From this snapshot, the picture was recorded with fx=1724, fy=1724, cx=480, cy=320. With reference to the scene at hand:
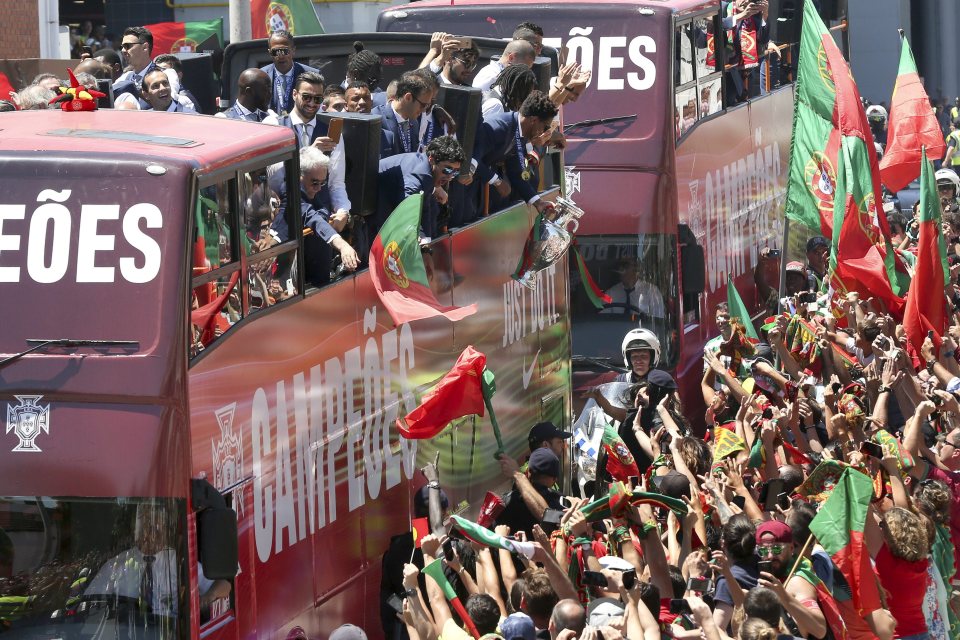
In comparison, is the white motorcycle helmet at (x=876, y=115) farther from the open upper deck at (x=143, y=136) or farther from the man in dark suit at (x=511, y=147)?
the open upper deck at (x=143, y=136)

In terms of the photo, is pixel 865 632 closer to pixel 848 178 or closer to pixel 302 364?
pixel 302 364

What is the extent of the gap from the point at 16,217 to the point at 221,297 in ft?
2.80

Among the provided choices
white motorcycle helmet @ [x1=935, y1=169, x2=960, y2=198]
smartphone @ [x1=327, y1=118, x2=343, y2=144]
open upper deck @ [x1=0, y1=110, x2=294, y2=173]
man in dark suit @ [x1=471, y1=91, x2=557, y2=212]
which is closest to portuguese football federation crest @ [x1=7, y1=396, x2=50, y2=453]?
open upper deck @ [x1=0, y1=110, x2=294, y2=173]

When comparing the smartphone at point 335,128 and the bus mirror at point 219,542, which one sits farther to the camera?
the smartphone at point 335,128

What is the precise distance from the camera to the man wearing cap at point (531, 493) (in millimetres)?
9141

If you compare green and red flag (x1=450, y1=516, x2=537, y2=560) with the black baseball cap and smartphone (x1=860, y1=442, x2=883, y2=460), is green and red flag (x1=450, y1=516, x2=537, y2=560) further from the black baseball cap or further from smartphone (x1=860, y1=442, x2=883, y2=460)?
smartphone (x1=860, y1=442, x2=883, y2=460)

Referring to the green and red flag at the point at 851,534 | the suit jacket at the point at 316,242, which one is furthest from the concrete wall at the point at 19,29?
the green and red flag at the point at 851,534

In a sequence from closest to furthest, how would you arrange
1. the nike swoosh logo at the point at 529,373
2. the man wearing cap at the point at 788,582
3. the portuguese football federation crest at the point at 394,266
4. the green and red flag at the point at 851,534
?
1. the man wearing cap at the point at 788,582
2. the green and red flag at the point at 851,534
3. the portuguese football federation crest at the point at 394,266
4. the nike swoosh logo at the point at 529,373

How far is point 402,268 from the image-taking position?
851cm

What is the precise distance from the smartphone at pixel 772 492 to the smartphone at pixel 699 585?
179cm

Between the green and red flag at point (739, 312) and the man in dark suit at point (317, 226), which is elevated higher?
the man in dark suit at point (317, 226)

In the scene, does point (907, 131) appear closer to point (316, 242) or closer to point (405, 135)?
point (405, 135)

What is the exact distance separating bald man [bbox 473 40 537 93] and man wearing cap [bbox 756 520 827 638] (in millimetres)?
4304

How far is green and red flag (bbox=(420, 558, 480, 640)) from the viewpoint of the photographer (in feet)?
23.7
